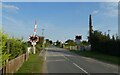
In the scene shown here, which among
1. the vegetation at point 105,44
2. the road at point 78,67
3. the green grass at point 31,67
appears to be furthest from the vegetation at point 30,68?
the vegetation at point 105,44

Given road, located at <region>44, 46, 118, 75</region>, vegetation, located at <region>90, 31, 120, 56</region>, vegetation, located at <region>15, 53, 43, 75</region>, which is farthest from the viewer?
vegetation, located at <region>90, 31, 120, 56</region>

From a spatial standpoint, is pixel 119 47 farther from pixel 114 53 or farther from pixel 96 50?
pixel 96 50

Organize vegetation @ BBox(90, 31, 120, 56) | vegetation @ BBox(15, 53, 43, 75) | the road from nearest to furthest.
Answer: vegetation @ BBox(15, 53, 43, 75), the road, vegetation @ BBox(90, 31, 120, 56)

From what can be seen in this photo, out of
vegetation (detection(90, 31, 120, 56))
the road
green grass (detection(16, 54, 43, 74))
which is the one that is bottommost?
the road

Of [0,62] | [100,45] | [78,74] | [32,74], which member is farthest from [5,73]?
[100,45]

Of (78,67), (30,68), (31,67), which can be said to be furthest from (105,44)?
(30,68)

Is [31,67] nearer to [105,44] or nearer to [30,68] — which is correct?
[30,68]

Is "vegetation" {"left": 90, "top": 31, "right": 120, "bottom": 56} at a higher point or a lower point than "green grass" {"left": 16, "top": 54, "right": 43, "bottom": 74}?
higher

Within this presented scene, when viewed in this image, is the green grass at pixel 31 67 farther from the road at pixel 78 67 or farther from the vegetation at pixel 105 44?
the vegetation at pixel 105 44

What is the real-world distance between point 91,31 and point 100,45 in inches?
586

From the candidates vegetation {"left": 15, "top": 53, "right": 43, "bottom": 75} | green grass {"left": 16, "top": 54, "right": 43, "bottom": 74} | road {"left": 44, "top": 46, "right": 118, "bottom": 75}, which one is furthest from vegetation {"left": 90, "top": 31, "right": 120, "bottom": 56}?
vegetation {"left": 15, "top": 53, "right": 43, "bottom": 75}

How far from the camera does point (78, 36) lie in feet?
241

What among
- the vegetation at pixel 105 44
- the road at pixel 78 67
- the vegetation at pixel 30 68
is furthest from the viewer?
the vegetation at pixel 105 44

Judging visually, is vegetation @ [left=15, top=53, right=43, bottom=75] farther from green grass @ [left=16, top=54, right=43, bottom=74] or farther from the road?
the road
